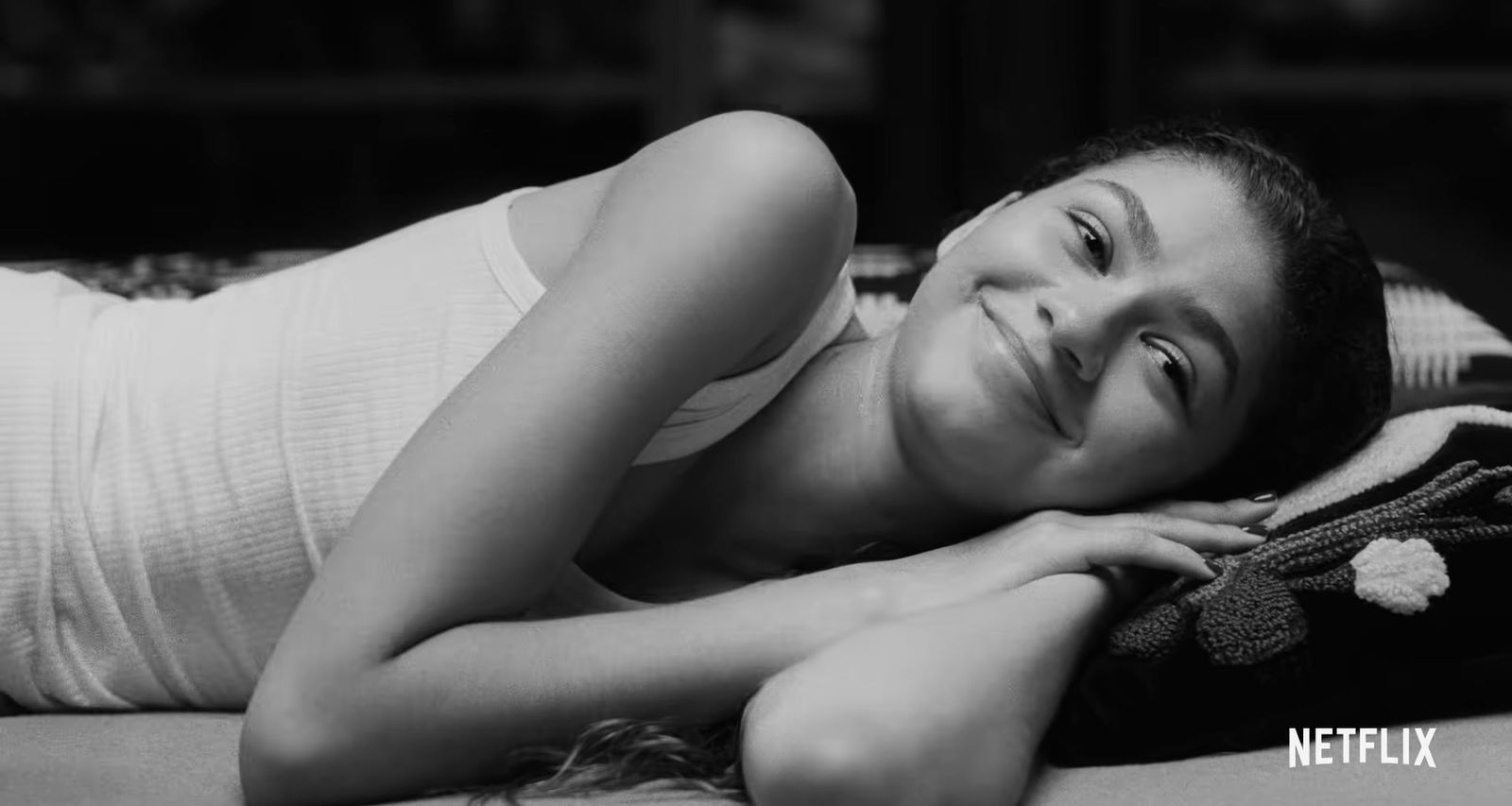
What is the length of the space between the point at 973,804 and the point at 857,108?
2356 mm

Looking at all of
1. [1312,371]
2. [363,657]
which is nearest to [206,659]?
[363,657]

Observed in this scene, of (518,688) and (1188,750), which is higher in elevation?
(518,688)

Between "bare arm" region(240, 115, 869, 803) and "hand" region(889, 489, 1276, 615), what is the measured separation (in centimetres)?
7

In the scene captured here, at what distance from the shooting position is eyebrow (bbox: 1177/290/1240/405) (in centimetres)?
111

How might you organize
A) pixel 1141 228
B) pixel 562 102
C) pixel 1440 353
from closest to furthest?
pixel 1141 228, pixel 1440 353, pixel 562 102

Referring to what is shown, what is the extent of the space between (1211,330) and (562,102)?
2263 mm

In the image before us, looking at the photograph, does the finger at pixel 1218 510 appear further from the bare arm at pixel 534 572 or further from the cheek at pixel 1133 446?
the bare arm at pixel 534 572

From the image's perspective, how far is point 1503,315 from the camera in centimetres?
312

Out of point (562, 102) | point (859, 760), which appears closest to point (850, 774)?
Result: point (859, 760)

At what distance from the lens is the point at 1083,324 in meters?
1.08

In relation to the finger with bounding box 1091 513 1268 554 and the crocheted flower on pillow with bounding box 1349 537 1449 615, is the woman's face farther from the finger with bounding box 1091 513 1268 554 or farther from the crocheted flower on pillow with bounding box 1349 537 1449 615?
the crocheted flower on pillow with bounding box 1349 537 1449 615

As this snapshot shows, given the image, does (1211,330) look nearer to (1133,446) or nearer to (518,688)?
(1133,446)

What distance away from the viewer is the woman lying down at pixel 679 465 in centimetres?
97

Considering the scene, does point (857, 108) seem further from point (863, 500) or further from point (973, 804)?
point (973, 804)
